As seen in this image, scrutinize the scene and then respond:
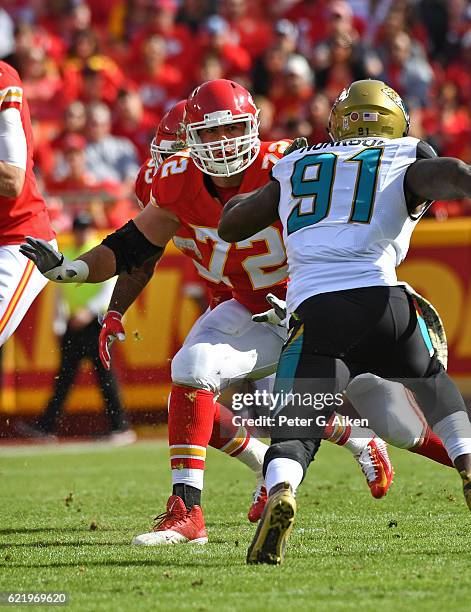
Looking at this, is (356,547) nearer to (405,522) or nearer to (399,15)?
(405,522)

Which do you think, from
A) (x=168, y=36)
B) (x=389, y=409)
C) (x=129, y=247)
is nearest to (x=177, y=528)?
(x=389, y=409)

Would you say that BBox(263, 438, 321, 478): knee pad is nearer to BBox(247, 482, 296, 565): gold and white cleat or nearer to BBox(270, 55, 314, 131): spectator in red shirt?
BBox(247, 482, 296, 565): gold and white cleat

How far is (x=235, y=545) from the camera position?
427 centimetres

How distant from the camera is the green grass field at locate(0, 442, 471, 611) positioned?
3.25 metres

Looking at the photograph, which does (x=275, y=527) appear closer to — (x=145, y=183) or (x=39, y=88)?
(x=145, y=183)

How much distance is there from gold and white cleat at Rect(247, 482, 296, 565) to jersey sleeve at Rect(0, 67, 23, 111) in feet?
7.39

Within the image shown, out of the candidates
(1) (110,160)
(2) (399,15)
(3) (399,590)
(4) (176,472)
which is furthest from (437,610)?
(2) (399,15)

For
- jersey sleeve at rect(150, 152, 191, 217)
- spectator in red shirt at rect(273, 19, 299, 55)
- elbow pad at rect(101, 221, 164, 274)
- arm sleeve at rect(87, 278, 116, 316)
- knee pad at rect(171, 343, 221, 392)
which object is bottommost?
arm sleeve at rect(87, 278, 116, 316)

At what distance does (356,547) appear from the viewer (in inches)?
162

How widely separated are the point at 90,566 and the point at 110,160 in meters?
6.76

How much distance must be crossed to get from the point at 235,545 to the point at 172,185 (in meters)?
1.48

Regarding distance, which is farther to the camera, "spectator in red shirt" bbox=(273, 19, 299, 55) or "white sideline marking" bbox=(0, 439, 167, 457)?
"spectator in red shirt" bbox=(273, 19, 299, 55)

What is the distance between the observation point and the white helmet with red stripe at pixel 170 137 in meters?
5.44

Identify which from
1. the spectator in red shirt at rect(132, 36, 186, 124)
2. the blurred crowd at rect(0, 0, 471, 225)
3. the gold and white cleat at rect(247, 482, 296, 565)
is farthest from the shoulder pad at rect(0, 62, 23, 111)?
the spectator in red shirt at rect(132, 36, 186, 124)
